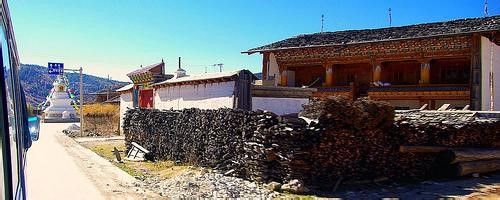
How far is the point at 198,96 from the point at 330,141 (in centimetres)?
819

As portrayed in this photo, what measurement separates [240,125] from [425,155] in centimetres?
569

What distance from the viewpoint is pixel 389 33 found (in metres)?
23.8

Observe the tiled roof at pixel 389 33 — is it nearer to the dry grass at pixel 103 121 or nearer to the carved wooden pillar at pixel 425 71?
the carved wooden pillar at pixel 425 71

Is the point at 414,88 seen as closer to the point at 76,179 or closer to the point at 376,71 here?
the point at 376,71

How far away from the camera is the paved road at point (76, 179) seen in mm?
10734

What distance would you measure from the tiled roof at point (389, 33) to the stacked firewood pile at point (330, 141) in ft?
25.3

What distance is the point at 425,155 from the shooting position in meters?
12.6

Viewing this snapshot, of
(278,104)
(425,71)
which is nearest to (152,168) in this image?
(278,104)

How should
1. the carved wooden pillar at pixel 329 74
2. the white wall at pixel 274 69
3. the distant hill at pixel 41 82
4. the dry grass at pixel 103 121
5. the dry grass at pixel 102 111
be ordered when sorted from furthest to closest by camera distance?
the distant hill at pixel 41 82, the dry grass at pixel 102 111, the dry grass at pixel 103 121, the white wall at pixel 274 69, the carved wooden pillar at pixel 329 74

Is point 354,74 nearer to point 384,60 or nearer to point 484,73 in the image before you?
point 384,60

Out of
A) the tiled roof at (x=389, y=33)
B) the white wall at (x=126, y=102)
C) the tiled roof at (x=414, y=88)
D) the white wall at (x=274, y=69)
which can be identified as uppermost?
the tiled roof at (x=389, y=33)

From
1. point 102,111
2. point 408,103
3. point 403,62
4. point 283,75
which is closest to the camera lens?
point 408,103

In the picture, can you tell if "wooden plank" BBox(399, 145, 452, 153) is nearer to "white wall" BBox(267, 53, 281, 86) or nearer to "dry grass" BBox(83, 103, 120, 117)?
"white wall" BBox(267, 53, 281, 86)

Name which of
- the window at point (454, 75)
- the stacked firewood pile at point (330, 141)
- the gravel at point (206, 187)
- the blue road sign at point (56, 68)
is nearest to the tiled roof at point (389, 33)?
the window at point (454, 75)
